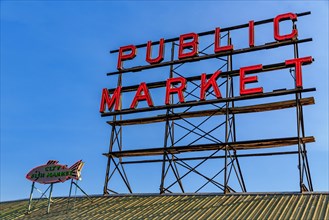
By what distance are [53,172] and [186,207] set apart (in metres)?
9.15

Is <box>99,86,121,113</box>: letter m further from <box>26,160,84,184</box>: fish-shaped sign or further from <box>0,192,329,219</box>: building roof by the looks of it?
<box>0,192,329,219</box>: building roof

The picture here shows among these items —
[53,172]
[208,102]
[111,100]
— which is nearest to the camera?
[208,102]

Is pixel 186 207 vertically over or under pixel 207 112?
under

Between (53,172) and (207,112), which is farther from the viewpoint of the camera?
(207,112)

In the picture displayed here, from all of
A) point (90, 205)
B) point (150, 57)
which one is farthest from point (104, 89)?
point (90, 205)

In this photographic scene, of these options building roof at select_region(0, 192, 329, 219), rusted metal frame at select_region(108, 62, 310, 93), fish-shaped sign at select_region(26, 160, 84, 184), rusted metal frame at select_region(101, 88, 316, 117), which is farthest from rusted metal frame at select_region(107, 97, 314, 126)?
building roof at select_region(0, 192, 329, 219)

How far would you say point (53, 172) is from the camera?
26266mm

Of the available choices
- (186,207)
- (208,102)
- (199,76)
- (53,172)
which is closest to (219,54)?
(199,76)

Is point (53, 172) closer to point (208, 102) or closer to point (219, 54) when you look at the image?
point (208, 102)

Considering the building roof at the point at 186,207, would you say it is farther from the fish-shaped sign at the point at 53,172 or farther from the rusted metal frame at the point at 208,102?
the rusted metal frame at the point at 208,102

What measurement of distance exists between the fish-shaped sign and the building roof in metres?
1.43

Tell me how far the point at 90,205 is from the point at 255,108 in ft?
35.4

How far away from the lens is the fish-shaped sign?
2559 centimetres

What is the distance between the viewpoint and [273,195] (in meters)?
20.9
